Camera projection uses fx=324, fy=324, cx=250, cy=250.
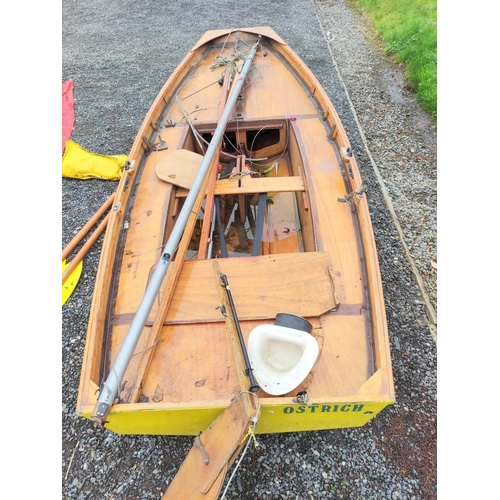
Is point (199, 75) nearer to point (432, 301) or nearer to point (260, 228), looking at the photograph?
point (260, 228)

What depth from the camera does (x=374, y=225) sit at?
4.45 meters

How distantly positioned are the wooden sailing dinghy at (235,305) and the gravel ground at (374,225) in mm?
686

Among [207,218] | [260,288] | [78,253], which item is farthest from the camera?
[78,253]

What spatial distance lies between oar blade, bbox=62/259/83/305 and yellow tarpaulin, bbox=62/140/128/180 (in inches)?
70.2

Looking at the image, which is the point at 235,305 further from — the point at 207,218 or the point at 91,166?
the point at 91,166

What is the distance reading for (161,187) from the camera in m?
3.47

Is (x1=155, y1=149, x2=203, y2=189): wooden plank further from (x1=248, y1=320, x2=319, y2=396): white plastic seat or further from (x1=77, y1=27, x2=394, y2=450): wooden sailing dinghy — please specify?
(x1=248, y1=320, x2=319, y2=396): white plastic seat

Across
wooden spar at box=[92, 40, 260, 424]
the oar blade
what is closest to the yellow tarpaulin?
the oar blade

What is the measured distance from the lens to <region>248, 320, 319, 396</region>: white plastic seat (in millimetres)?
2109

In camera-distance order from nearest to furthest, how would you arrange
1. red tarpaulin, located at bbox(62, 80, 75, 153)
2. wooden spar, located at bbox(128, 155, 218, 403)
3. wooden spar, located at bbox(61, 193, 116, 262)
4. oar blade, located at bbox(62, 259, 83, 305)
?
wooden spar, located at bbox(128, 155, 218, 403)
oar blade, located at bbox(62, 259, 83, 305)
wooden spar, located at bbox(61, 193, 116, 262)
red tarpaulin, located at bbox(62, 80, 75, 153)

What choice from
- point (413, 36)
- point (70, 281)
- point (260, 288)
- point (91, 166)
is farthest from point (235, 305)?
point (413, 36)

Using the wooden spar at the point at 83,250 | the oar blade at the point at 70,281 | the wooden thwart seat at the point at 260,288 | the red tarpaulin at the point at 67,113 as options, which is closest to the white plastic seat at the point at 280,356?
the wooden thwart seat at the point at 260,288

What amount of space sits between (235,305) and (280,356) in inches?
20.9

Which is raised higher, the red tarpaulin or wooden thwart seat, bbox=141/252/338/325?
the red tarpaulin
